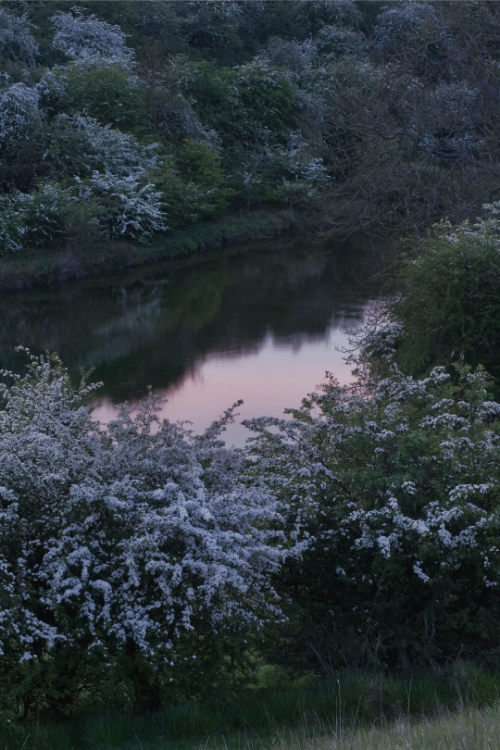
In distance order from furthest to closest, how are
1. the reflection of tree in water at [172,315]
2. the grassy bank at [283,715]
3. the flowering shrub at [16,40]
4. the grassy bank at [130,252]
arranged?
the flowering shrub at [16,40]
the grassy bank at [130,252]
the reflection of tree in water at [172,315]
the grassy bank at [283,715]

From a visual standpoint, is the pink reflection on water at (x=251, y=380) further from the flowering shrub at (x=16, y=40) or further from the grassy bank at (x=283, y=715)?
the flowering shrub at (x=16, y=40)

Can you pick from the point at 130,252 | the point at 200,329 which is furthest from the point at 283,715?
the point at 130,252

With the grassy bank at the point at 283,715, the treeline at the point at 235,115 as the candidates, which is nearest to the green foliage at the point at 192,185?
the treeline at the point at 235,115

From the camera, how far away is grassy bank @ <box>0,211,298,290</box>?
25.8 metres

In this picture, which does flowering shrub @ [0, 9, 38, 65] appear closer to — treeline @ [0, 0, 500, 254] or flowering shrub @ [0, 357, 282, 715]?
treeline @ [0, 0, 500, 254]

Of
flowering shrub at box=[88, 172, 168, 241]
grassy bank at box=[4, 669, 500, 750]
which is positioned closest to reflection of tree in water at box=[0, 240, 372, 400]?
flowering shrub at box=[88, 172, 168, 241]

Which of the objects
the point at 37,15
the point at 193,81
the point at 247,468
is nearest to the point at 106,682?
the point at 247,468

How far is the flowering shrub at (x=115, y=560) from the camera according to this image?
480cm

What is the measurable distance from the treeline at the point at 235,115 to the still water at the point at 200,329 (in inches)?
93.0

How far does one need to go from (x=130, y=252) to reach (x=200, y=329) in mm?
9518

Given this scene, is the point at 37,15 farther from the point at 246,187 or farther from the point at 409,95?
the point at 409,95

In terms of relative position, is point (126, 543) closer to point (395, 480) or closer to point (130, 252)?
point (395, 480)

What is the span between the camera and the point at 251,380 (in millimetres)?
16625

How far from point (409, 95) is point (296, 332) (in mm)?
6525
